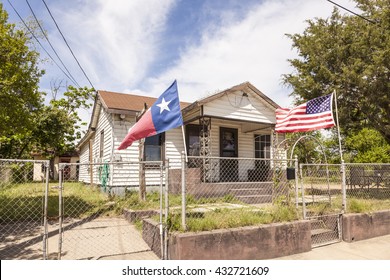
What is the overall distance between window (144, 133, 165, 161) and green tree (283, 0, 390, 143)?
6.75m

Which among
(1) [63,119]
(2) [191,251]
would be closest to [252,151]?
(2) [191,251]

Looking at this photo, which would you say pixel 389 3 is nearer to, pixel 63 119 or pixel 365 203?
pixel 365 203

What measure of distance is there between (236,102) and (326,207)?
5.97m

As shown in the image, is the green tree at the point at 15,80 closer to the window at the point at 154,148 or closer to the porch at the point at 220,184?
the window at the point at 154,148

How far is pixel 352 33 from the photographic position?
11.7 m

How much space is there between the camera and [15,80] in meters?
8.09

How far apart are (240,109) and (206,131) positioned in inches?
68.2

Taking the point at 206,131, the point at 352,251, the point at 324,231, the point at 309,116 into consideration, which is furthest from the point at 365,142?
the point at 352,251

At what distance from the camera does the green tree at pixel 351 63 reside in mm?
10859

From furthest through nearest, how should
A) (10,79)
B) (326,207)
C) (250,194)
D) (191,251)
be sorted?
(250,194) < (10,79) < (326,207) < (191,251)

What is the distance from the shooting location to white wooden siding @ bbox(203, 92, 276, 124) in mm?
11373

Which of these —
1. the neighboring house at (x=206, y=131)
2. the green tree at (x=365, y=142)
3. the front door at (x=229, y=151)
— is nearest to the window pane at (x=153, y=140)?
the neighboring house at (x=206, y=131)

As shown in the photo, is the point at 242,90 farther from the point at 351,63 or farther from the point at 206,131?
the point at 351,63

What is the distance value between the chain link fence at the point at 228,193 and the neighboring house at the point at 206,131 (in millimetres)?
328
